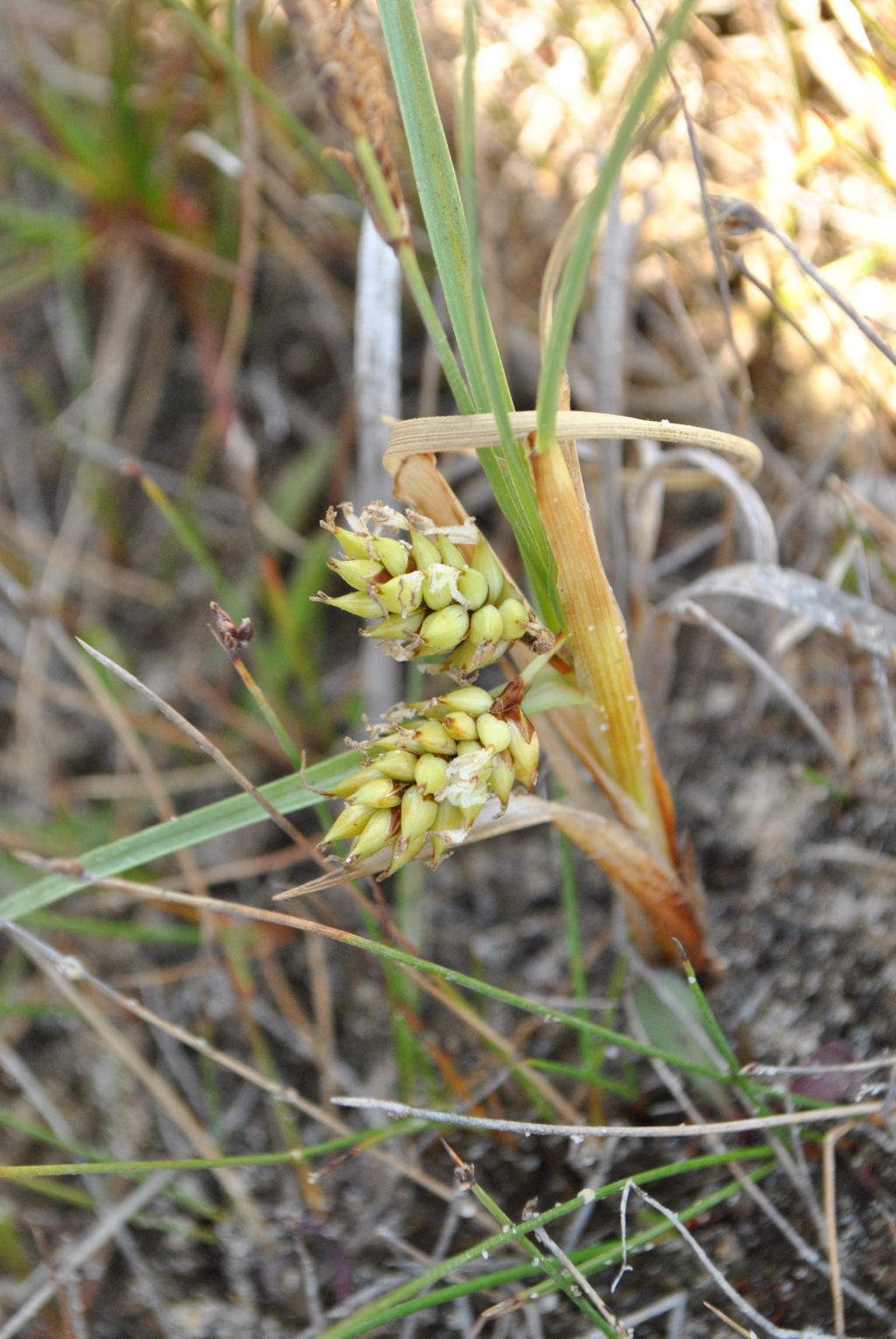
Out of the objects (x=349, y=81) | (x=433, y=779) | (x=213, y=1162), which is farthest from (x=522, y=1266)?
(x=349, y=81)

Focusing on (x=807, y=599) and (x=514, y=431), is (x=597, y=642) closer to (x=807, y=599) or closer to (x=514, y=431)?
(x=514, y=431)

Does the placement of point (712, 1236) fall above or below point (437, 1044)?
above

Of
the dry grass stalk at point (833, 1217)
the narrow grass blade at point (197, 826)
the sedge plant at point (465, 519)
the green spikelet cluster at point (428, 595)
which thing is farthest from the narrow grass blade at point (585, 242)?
the dry grass stalk at point (833, 1217)

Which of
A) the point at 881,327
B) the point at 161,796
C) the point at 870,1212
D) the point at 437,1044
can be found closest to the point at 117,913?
the point at 161,796

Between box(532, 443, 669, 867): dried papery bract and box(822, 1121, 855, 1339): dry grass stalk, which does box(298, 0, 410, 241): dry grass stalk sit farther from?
box(822, 1121, 855, 1339): dry grass stalk

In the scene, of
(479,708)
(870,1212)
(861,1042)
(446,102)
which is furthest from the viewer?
(446,102)

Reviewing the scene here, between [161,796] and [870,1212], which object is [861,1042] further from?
[161,796]

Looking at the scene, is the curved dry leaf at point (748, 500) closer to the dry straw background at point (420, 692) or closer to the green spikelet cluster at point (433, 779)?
the dry straw background at point (420, 692)
